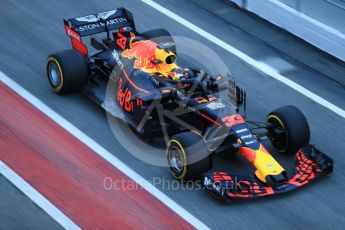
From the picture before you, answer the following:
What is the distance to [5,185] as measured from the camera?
1170cm

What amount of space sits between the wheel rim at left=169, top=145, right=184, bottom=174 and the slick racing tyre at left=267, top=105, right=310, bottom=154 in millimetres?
1660

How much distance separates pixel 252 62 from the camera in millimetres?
15516

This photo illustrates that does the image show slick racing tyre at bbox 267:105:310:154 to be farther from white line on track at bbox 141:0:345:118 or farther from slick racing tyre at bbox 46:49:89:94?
slick racing tyre at bbox 46:49:89:94

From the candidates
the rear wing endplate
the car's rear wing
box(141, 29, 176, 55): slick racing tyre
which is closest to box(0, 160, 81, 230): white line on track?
the car's rear wing

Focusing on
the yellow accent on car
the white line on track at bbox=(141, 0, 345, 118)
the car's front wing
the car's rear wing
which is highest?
the car's rear wing

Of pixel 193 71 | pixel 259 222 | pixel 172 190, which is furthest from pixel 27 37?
pixel 259 222

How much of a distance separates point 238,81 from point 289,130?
2911 mm

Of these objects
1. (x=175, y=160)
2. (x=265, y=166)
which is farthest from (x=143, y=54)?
(x=265, y=166)

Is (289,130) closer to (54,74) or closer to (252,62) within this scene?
(252,62)

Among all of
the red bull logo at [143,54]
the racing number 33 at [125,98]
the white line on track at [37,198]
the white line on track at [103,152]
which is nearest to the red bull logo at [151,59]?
the red bull logo at [143,54]

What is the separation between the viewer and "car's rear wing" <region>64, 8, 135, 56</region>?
14039mm

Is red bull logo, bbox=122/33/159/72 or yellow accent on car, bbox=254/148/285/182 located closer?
yellow accent on car, bbox=254/148/285/182

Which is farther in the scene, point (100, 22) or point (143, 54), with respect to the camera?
point (100, 22)

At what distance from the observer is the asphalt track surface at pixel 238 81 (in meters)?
11.3
